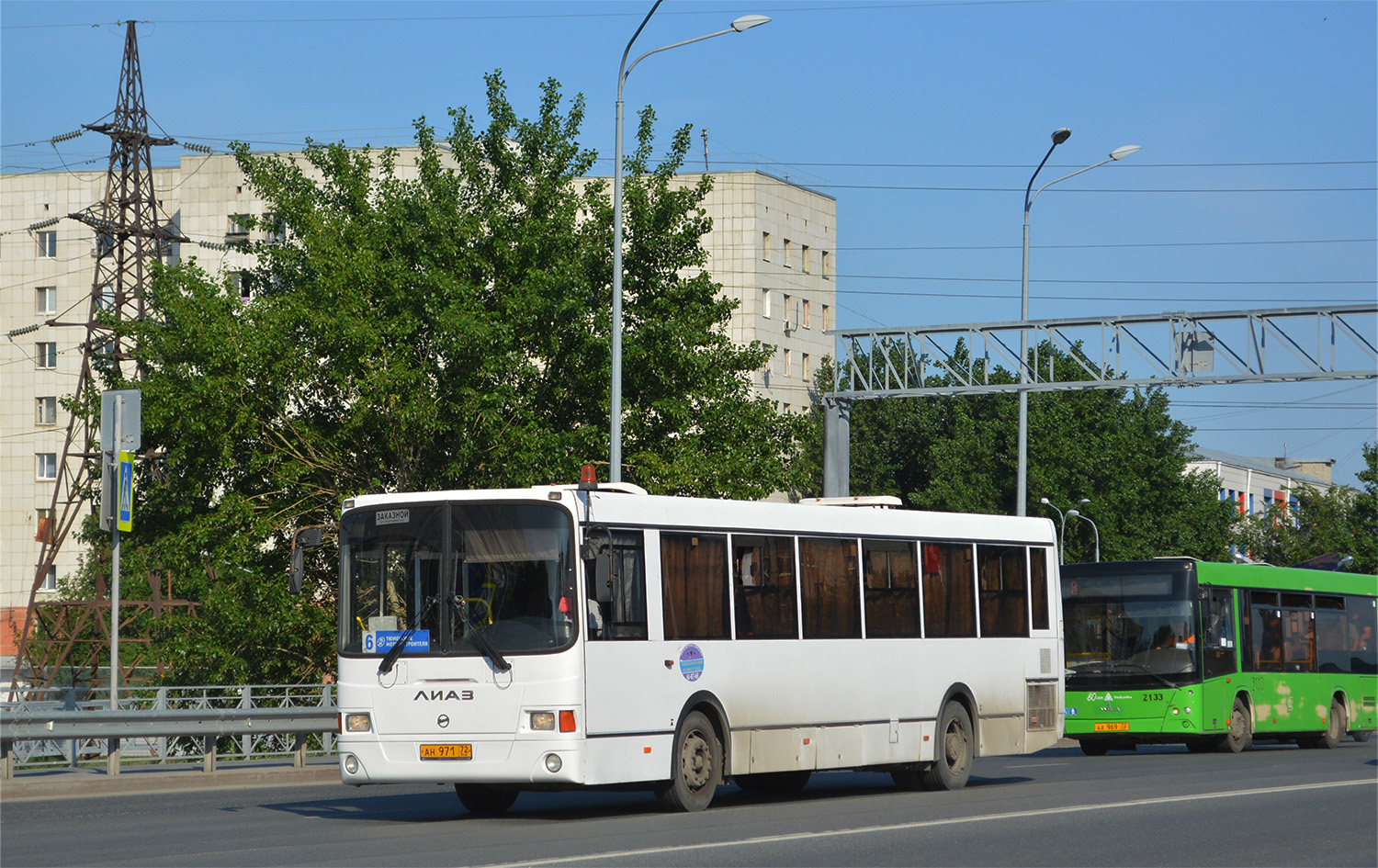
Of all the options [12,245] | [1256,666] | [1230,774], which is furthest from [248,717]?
[12,245]

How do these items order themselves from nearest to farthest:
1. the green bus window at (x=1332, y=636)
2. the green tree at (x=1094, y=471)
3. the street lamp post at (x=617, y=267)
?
1. the street lamp post at (x=617, y=267)
2. the green bus window at (x=1332, y=636)
3. the green tree at (x=1094, y=471)

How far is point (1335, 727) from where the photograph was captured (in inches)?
1163

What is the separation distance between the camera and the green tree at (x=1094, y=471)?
7225 centimetres

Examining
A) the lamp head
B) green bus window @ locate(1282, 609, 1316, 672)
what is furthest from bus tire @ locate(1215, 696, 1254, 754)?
the lamp head

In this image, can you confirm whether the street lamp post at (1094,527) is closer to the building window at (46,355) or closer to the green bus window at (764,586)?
the building window at (46,355)

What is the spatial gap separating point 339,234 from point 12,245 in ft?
213

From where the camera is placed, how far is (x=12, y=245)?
85.4 m

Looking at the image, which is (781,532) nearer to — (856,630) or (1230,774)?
(856,630)

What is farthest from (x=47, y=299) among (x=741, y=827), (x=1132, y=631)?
(x=741, y=827)

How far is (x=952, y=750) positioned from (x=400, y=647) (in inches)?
259

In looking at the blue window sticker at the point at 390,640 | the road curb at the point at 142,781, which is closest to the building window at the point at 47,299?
the road curb at the point at 142,781

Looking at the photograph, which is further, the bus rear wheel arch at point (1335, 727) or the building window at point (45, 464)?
the building window at point (45, 464)

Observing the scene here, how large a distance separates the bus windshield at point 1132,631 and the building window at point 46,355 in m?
69.2

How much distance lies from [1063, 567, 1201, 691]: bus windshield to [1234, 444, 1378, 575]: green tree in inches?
2156
